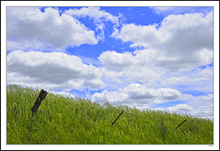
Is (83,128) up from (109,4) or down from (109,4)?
down

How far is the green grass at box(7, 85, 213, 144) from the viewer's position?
7148 millimetres

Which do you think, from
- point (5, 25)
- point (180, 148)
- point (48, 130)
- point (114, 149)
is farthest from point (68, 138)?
point (5, 25)

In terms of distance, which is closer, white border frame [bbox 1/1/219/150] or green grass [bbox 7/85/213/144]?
white border frame [bbox 1/1/219/150]

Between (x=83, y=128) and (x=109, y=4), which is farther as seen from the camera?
(x=83, y=128)

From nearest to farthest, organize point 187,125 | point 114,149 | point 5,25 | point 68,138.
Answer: point 114,149 < point 5,25 < point 68,138 < point 187,125

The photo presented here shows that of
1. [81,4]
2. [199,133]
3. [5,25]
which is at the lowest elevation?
[199,133]

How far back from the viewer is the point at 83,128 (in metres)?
7.74

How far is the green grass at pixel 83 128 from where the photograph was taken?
23.5 feet

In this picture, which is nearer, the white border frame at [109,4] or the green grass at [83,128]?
the white border frame at [109,4]

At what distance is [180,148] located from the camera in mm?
5727

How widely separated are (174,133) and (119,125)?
8.06ft

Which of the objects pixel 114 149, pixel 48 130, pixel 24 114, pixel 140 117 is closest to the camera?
pixel 114 149

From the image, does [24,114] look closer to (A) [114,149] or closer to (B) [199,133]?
(A) [114,149]

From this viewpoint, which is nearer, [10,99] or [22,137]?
[22,137]
